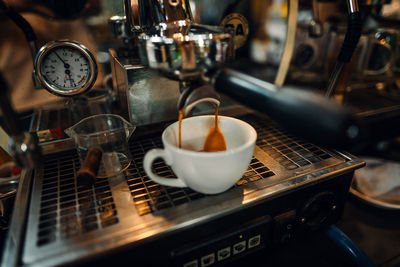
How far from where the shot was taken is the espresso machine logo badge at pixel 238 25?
0.73 m

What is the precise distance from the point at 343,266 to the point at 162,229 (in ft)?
1.31

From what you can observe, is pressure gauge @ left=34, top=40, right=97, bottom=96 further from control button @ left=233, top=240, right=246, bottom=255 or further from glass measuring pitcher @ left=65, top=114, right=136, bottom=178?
control button @ left=233, top=240, right=246, bottom=255

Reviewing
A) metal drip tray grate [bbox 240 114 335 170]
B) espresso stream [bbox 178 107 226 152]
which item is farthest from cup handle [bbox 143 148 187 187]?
metal drip tray grate [bbox 240 114 335 170]

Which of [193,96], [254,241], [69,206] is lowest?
[254,241]

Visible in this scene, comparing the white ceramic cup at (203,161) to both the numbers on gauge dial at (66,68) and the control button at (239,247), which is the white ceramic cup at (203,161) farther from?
the numbers on gauge dial at (66,68)

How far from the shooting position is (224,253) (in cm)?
47

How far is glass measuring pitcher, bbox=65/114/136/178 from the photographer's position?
534 mm

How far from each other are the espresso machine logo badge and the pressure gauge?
0.37 m

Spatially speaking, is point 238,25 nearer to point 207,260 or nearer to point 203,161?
point 203,161

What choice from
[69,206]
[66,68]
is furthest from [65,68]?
[69,206]

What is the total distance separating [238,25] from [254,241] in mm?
548

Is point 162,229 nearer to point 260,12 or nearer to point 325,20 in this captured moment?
point 260,12

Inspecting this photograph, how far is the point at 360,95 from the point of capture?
988mm

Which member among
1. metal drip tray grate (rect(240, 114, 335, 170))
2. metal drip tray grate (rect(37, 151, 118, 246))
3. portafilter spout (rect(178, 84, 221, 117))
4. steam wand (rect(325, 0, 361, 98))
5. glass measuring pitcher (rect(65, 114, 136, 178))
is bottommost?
metal drip tray grate (rect(240, 114, 335, 170))
